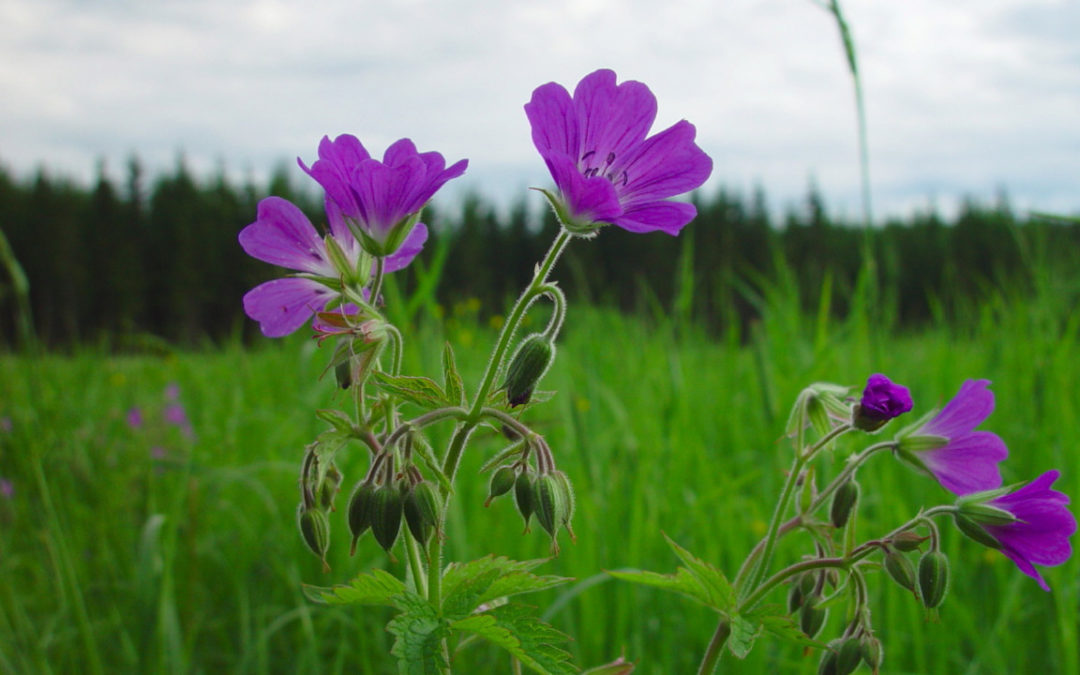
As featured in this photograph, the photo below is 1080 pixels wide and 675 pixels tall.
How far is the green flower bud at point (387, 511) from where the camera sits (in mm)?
992

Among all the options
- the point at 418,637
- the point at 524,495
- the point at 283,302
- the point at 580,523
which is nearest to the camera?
the point at 418,637

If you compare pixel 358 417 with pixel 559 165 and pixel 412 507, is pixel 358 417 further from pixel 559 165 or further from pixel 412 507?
pixel 559 165

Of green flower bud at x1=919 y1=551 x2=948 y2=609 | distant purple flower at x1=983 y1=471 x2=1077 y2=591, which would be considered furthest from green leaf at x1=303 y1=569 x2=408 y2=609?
distant purple flower at x1=983 y1=471 x2=1077 y2=591

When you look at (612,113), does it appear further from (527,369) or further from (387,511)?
(387,511)

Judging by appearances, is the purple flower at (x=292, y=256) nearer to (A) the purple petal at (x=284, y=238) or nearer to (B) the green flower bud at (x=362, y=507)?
(A) the purple petal at (x=284, y=238)

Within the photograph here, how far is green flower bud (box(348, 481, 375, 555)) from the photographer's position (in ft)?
3.29

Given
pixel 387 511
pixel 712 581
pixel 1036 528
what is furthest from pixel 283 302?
pixel 1036 528

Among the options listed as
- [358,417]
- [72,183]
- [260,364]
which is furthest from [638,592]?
[72,183]

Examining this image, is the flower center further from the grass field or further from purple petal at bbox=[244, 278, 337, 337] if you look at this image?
the grass field

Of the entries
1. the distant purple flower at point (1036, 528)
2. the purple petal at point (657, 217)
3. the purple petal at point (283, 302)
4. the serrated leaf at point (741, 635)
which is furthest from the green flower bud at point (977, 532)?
the purple petal at point (283, 302)

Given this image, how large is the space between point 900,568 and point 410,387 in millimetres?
723

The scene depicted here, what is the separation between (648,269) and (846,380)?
1545 inches

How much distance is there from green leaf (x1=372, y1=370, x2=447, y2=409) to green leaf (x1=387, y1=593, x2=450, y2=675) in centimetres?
24

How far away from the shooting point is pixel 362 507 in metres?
1.01
